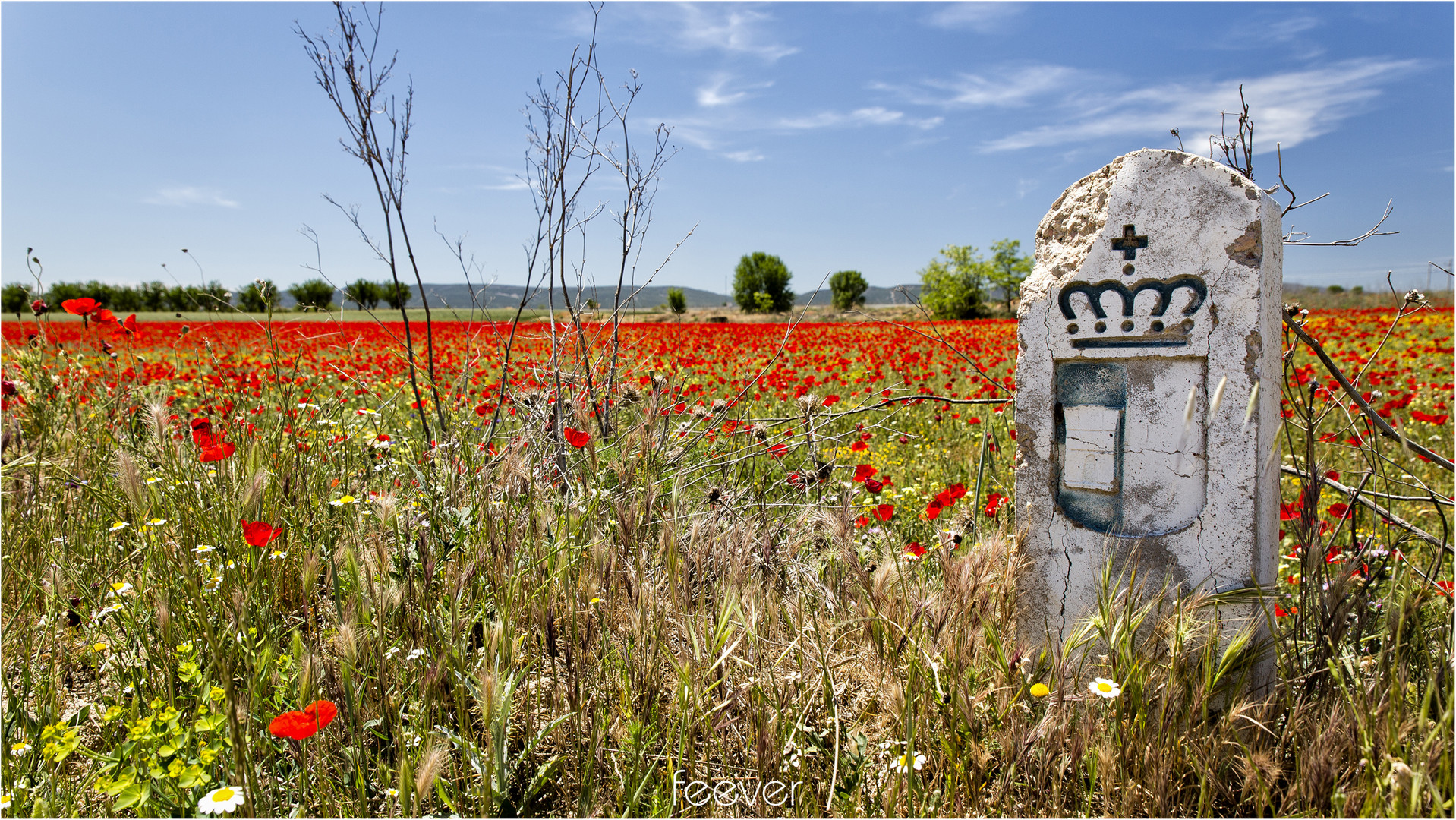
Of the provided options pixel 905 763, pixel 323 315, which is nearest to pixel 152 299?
pixel 323 315

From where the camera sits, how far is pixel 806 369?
8.00 metres

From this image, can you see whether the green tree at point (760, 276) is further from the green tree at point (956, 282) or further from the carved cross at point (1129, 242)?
the carved cross at point (1129, 242)

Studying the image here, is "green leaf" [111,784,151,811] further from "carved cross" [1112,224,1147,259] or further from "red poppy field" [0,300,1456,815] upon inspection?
"carved cross" [1112,224,1147,259]

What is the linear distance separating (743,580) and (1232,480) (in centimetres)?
123

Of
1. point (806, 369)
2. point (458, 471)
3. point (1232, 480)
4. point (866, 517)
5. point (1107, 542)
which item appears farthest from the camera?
point (806, 369)

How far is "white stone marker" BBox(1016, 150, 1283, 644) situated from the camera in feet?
5.82

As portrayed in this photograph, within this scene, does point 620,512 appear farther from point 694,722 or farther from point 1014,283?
point 1014,283

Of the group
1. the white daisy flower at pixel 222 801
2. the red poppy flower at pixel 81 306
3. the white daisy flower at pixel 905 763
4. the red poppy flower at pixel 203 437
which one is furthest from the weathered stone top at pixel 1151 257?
the red poppy flower at pixel 81 306

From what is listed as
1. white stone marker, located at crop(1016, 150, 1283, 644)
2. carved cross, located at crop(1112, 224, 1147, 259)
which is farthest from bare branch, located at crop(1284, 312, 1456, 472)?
carved cross, located at crop(1112, 224, 1147, 259)

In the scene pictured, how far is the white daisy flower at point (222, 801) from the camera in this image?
1.32 metres

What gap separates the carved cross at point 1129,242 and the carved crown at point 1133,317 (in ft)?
0.24

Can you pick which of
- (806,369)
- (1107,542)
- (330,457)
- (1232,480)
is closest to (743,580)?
(1107,542)

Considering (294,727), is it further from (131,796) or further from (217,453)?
(217,453)

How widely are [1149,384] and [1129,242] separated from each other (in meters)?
0.36
